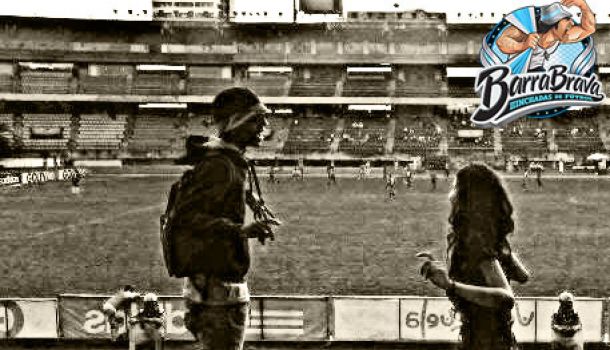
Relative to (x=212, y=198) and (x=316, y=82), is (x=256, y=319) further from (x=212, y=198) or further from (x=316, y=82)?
(x=316, y=82)

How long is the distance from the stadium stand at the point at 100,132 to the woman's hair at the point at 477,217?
5928 centimetres

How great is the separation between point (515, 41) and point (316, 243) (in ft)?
134

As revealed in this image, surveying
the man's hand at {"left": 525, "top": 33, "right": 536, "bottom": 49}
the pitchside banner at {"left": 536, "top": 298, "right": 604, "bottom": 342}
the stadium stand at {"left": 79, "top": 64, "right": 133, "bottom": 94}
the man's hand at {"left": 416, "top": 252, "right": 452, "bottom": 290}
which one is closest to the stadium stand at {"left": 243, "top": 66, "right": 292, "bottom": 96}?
the stadium stand at {"left": 79, "top": 64, "right": 133, "bottom": 94}

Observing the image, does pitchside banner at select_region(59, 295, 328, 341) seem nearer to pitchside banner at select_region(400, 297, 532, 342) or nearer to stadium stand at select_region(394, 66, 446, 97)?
pitchside banner at select_region(400, 297, 532, 342)

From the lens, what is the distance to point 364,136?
207ft

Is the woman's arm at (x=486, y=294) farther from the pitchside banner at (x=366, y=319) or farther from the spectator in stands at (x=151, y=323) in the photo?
the pitchside banner at (x=366, y=319)

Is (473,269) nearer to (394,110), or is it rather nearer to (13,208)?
(13,208)

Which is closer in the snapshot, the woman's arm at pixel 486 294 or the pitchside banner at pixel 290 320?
the woman's arm at pixel 486 294

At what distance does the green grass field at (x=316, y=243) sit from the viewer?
637 inches

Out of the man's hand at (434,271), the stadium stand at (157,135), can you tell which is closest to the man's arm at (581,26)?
the stadium stand at (157,135)

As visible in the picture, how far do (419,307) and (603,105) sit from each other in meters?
58.9

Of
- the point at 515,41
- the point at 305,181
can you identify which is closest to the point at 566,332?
the point at 305,181

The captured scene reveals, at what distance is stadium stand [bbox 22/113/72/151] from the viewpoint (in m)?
59.8

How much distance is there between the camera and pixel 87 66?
6712cm
